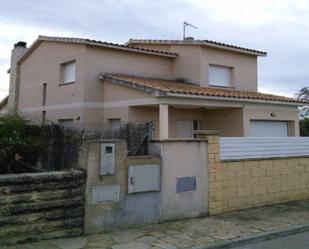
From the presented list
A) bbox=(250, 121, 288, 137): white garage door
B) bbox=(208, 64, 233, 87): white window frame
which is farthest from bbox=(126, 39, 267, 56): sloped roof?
bbox=(250, 121, 288, 137): white garage door

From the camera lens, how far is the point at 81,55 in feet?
50.1

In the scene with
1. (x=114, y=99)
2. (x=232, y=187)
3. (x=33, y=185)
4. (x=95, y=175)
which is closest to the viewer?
(x=33, y=185)

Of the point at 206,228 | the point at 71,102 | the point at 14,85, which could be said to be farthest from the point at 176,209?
the point at 14,85

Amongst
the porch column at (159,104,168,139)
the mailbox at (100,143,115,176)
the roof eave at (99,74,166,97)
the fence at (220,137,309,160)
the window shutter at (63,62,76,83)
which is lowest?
the mailbox at (100,143,115,176)

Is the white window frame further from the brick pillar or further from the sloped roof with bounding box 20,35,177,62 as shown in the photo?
the brick pillar

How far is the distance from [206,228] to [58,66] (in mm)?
12271

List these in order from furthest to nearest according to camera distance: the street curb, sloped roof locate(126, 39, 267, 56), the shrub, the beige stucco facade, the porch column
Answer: the beige stucco facade < sloped roof locate(126, 39, 267, 56) < the porch column < the shrub < the street curb

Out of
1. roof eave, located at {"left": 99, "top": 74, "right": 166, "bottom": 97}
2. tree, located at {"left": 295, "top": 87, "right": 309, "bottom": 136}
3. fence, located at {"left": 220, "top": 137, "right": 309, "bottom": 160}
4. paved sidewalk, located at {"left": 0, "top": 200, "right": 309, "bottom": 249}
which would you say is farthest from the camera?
tree, located at {"left": 295, "top": 87, "right": 309, "bottom": 136}

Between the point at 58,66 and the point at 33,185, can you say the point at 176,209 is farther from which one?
the point at 58,66

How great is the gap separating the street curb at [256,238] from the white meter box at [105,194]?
1885 millimetres

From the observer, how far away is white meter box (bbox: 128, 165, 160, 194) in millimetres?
7293

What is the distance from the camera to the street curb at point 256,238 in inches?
247

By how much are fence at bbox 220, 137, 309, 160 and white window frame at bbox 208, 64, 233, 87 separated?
279 inches

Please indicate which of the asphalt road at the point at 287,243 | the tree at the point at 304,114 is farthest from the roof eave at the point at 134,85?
the tree at the point at 304,114
